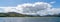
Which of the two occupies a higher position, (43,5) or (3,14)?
(43,5)

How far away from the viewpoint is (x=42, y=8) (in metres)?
6.21

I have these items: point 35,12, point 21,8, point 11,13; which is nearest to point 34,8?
point 35,12

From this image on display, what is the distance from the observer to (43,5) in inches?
237

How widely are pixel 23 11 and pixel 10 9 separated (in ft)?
2.28

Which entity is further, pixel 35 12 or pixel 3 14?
pixel 35 12

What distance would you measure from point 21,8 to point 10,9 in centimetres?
65

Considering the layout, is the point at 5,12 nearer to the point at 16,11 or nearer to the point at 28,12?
the point at 16,11

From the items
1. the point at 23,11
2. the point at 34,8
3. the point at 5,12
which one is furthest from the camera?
the point at 23,11

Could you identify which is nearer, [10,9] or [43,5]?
[43,5]

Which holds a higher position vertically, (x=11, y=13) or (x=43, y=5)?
(x=43, y=5)

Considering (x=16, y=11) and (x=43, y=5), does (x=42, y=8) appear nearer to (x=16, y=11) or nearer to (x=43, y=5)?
(x=43, y=5)

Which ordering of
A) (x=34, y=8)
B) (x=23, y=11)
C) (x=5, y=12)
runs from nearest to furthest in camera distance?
1. (x=5, y=12)
2. (x=34, y=8)
3. (x=23, y=11)

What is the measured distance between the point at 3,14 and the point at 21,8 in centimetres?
Result: 98

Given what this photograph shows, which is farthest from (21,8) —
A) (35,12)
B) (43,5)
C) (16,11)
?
(43,5)
